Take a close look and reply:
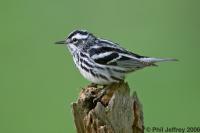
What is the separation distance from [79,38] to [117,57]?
0.85 metres

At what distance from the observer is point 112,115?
10.4 meters

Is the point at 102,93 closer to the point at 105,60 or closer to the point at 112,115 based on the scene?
the point at 112,115

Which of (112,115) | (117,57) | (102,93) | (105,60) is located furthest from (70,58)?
(112,115)

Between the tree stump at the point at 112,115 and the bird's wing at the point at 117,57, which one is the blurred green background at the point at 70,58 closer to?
the bird's wing at the point at 117,57

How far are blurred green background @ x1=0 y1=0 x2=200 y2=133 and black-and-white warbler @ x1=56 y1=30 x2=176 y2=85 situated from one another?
342cm

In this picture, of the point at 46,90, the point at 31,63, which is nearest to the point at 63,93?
the point at 46,90

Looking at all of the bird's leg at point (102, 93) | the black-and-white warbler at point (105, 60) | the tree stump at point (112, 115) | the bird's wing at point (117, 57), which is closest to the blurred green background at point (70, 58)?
the black-and-white warbler at point (105, 60)

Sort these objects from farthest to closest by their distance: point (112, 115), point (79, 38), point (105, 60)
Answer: point (79, 38) → point (105, 60) → point (112, 115)

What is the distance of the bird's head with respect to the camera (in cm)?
1258

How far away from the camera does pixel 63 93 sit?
699 inches

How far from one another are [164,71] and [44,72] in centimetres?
227

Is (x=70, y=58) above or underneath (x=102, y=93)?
underneath

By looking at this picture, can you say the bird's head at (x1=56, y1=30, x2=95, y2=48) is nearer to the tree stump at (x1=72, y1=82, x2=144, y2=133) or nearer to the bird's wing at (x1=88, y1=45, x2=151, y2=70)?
the bird's wing at (x1=88, y1=45, x2=151, y2=70)

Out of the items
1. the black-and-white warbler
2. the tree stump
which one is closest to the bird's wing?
the black-and-white warbler
